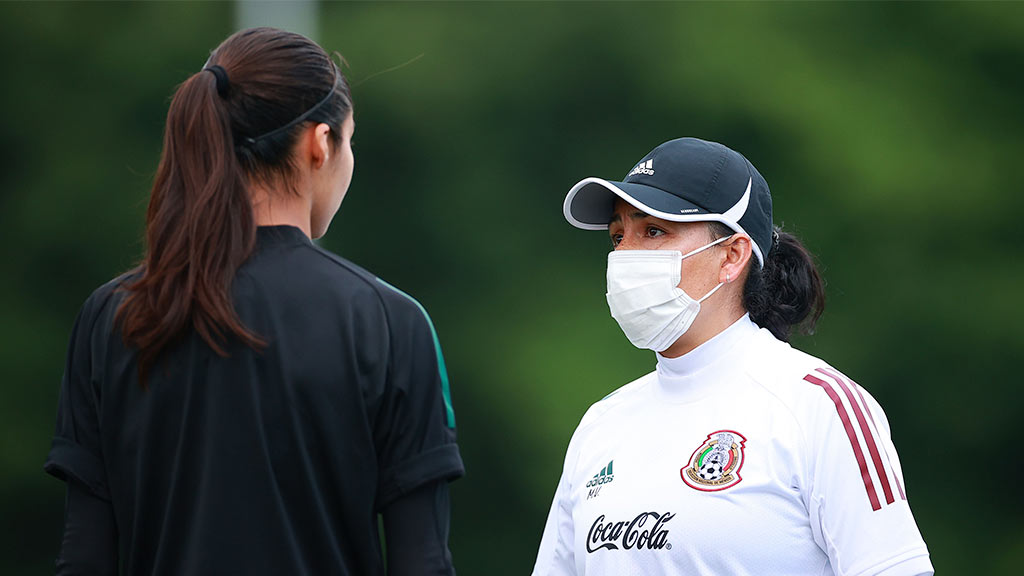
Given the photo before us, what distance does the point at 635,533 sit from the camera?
2.37 meters

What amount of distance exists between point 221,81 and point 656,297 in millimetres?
1167

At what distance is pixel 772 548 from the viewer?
2.24 m

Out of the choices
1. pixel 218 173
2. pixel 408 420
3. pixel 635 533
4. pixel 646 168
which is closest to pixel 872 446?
pixel 635 533

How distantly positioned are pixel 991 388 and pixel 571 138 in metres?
3.43

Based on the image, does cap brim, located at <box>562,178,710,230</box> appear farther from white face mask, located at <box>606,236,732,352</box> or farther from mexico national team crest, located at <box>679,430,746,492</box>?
mexico national team crest, located at <box>679,430,746,492</box>

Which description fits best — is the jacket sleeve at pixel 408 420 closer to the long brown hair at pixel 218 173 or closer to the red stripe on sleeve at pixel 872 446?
the long brown hair at pixel 218 173

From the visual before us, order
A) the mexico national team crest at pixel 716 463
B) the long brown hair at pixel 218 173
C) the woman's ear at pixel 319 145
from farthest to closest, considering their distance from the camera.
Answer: the mexico national team crest at pixel 716 463, the woman's ear at pixel 319 145, the long brown hair at pixel 218 173

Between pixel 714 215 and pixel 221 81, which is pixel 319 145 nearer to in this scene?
pixel 221 81

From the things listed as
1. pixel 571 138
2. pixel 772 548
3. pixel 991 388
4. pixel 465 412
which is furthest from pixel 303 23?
pixel 772 548

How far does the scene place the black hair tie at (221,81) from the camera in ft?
5.55

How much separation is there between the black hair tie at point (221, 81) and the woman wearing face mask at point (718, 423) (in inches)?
40.8

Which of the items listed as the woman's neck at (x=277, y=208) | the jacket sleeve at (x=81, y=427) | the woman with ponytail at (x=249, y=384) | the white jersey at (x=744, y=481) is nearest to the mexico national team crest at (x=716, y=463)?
the white jersey at (x=744, y=481)

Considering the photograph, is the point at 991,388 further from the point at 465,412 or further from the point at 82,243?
the point at 82,243

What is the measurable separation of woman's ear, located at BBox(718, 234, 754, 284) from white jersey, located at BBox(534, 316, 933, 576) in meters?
0.11
